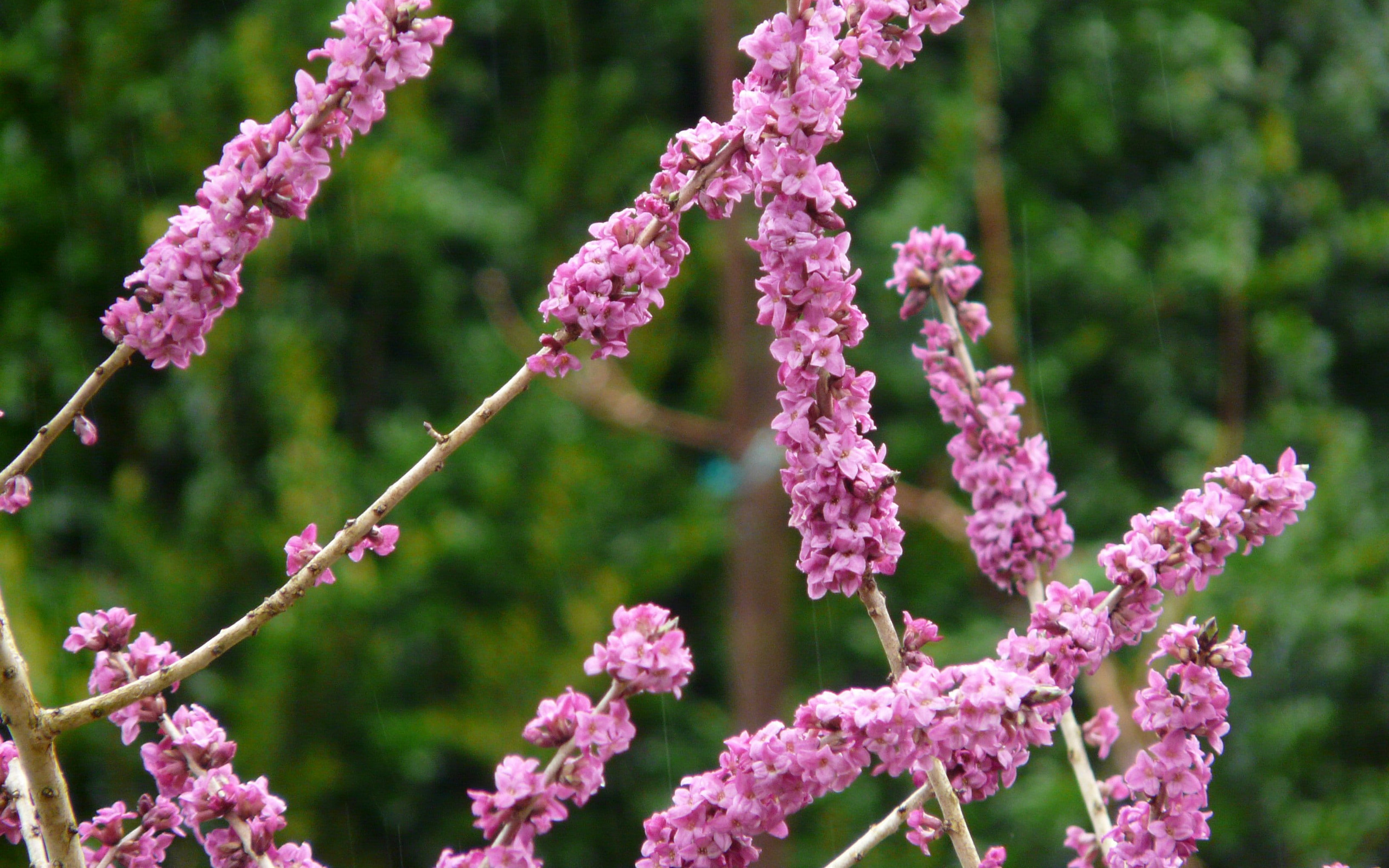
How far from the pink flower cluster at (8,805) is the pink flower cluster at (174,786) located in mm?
52

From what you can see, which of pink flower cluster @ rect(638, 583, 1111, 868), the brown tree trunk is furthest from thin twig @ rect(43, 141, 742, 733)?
the brown tree trunk

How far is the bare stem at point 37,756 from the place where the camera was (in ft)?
2.78

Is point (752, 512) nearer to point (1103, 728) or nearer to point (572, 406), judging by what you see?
point (572, 406)

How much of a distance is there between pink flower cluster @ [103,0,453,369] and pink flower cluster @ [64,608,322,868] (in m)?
0.26

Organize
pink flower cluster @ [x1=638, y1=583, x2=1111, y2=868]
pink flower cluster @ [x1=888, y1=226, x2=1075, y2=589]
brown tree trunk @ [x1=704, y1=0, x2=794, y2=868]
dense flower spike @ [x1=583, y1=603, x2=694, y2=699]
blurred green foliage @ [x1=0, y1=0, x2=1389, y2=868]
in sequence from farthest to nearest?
brown tree trunk @ [x1=704, y1=0, x2=794, y2=868] < blurred green foliage @ [x1=0, y1=0, x2=1389, y2=868] < pink flower cluster @ [x1=888, y1=226, x2=1075, y2=589] < dense flower spike @ [x1=583, y1=603, x2=694, y2=699] < pink flower cluster @ [x1=638, y1=583, x2=1111, y2=868]

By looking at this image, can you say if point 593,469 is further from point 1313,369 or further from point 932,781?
point 932,781

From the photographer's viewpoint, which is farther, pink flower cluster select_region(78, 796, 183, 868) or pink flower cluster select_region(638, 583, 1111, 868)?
pink flower cluster select_region(78, 796, 183, 868)

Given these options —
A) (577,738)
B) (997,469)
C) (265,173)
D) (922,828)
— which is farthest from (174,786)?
(997,469)

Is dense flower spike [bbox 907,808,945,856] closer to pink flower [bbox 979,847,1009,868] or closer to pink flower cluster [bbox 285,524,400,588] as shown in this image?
pink flower [bbox 979,847,1009,868]

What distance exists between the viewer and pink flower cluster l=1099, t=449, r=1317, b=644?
89 centimetres

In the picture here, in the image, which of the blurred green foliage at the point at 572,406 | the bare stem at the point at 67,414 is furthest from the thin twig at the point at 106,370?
the blurred green foliage at the point at 572,406

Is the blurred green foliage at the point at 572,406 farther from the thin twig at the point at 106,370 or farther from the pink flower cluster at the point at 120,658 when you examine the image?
the thin twig at the point at 106,370

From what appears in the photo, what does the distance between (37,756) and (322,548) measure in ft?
0.78

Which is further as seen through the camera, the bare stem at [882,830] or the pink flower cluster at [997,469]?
the pink flower cluster at [997,469]
